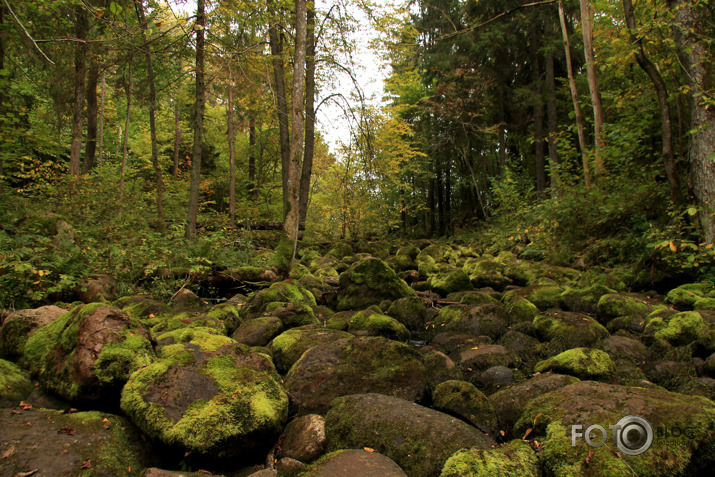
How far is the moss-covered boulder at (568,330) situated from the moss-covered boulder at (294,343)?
8.60 feet

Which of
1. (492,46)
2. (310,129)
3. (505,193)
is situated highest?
(492,46)

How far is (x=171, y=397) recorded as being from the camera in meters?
2.52

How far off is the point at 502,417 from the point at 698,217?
5.05 metres

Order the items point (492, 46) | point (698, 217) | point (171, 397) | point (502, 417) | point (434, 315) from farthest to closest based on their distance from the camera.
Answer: point (492, 46) < point (434, 315) < point (698, 217) < point (502, 417) < point (171, 397)

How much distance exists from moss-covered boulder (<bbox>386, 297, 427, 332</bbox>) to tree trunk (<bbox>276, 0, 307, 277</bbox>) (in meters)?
2.58

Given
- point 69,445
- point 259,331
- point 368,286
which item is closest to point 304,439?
point 69,445

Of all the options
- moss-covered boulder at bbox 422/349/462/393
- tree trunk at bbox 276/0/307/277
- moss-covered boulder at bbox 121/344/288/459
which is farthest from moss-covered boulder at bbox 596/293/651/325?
tree trunk at bbox 276/0/307/277

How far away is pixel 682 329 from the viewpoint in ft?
14.0

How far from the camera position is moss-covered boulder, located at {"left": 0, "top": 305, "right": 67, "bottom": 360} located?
3521 mm

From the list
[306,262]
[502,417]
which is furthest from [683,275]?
[306,262]

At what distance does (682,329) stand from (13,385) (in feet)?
21.3

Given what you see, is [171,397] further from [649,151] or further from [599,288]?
[649,151]

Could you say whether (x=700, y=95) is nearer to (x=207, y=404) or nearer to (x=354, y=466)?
(x=354, y=466)

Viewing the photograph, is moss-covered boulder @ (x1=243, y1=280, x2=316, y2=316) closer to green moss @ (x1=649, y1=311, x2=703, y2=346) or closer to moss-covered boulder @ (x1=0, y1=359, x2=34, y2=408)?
moss-covered boulder @ (x1=0, y1=359, x2=34, y2=408)
